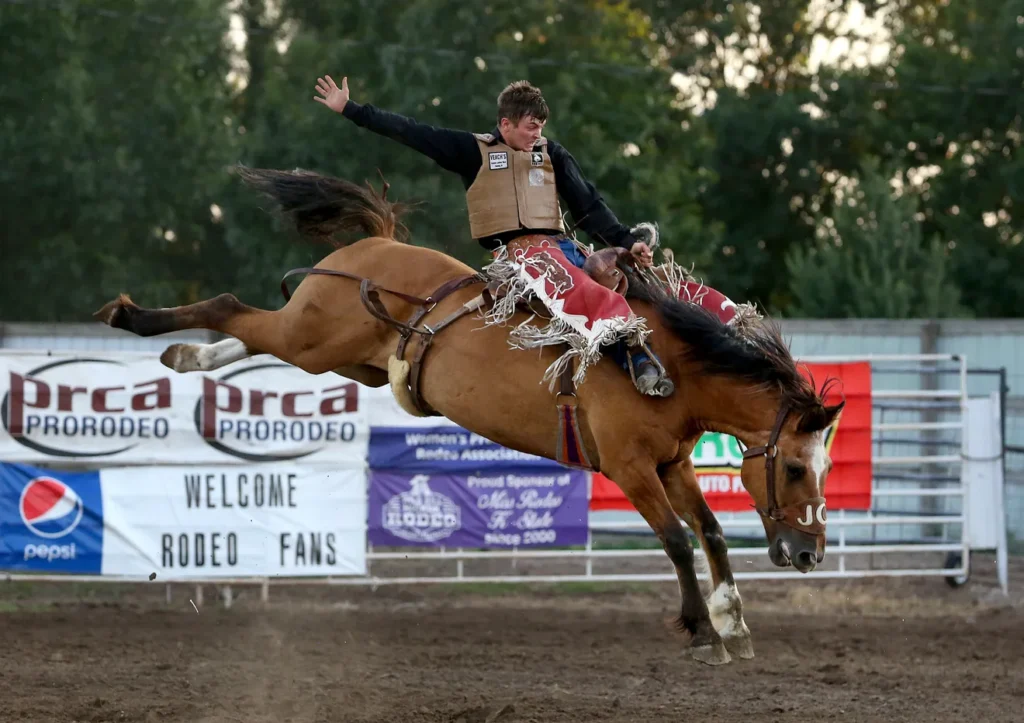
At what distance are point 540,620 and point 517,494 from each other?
97cm

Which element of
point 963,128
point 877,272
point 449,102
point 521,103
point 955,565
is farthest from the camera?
point 963,128

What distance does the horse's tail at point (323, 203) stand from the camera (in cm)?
656

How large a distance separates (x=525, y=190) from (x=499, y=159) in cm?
18

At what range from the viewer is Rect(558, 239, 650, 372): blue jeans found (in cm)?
564

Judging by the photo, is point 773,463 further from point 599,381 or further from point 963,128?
point 963,128

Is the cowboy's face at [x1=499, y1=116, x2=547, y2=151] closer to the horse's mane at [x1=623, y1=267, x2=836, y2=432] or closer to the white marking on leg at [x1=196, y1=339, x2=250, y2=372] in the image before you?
the horse's mane at [x1=623, y1=267, x2=836, y2=432]

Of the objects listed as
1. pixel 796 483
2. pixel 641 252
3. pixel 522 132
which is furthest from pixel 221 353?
pixel 796 483

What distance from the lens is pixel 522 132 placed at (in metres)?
5.91

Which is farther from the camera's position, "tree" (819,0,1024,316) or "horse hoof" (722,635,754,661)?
"tree" (819,0,1024,316)

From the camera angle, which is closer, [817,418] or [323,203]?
[817,418]

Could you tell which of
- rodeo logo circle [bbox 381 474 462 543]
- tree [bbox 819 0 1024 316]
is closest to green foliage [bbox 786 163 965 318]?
tree [bbox 819 0 1024 316]

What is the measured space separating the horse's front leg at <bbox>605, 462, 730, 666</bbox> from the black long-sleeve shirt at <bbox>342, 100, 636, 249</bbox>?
110 centimetres

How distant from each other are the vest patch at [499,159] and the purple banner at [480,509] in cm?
431

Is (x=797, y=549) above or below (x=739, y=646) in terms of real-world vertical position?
above
